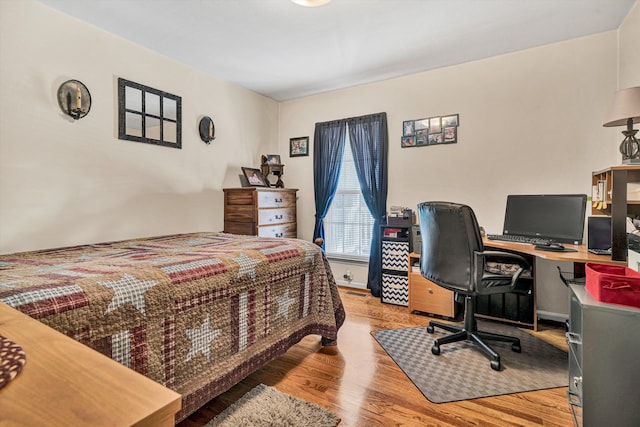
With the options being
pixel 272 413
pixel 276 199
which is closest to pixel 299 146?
pixel 276 199

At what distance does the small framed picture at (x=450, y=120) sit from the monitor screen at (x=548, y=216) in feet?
3.20

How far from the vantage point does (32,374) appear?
497 mm

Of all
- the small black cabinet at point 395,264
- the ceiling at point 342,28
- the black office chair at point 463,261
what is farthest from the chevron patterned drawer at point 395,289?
the ceiling at point 342,28

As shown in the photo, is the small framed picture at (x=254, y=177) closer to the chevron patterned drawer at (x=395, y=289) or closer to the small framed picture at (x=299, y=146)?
the small framed picture at (x=299, y=146)

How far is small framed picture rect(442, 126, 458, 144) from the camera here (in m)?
3.39

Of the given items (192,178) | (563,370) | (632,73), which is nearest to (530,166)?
(632,73)

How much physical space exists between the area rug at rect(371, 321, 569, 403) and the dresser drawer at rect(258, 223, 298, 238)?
5.35 feet

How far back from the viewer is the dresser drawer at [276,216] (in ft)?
11.9

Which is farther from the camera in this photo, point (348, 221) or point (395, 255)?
point (348, 221)

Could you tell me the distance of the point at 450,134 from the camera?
11.2 ft

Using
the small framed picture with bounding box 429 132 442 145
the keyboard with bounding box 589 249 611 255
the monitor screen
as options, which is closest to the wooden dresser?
the small framed picture with bounding box 429 132 442 145

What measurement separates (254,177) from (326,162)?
0.94 m

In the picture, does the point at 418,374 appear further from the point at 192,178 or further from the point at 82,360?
the point at 192,178

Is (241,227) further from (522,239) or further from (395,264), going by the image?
(522,239)
